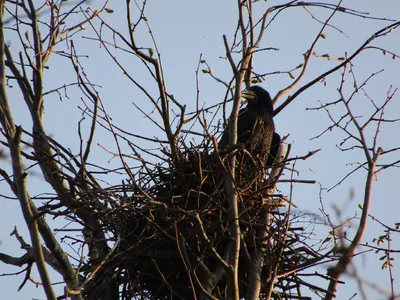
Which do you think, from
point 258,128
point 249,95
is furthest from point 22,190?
point 249,95

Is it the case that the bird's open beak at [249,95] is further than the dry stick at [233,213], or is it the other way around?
the bird's open beak at [249,95]

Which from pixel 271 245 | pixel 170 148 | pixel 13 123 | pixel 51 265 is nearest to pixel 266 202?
pixel 271 245

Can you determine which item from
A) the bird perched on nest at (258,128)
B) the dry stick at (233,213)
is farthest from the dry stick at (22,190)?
the bird perched on nest at (258,128)

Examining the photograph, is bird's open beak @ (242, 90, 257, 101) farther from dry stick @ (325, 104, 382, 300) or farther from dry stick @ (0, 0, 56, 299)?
dry stick @ (0, 0, 56, 299)

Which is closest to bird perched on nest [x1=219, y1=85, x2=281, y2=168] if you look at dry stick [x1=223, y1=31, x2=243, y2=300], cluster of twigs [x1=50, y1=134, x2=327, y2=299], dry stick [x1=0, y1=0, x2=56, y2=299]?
cluster of twigs [x1=50, y1=134, x2=327, y2=299]

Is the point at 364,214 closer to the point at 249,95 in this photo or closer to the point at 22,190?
the point at 22,190

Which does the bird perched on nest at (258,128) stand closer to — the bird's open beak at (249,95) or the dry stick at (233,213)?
the bird's open beak at (249,95)

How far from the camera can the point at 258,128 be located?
7297 millimetres

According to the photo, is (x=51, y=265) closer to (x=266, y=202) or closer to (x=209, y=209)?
(x=209, y=209)

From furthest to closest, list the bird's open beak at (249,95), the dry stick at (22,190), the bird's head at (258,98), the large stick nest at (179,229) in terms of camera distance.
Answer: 1. the bird's head at (258,98)
2. the bird's open beak at (249,95)
3. the large stick nest at (179,229)
4. the dry stick at (22,190)

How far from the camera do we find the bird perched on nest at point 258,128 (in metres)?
7.01

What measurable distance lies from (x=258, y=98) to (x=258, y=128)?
3.29 feet

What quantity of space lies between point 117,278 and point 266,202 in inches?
54.1

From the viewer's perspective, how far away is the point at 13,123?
12.8 ft
